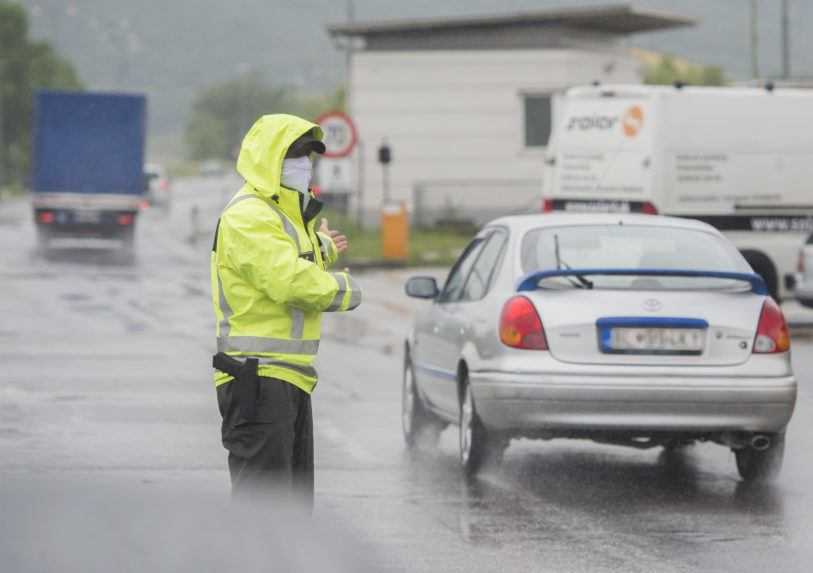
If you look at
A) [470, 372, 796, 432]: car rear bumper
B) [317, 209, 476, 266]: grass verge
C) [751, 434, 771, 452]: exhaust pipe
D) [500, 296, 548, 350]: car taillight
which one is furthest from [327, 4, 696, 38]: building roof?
[470, 372, 796, 432]: car rear bumper

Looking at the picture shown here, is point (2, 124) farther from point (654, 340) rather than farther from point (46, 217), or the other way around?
point (654, 340)

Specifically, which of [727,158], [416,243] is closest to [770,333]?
[727,158]

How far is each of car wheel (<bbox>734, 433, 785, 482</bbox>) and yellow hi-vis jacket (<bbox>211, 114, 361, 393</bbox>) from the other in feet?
13.8

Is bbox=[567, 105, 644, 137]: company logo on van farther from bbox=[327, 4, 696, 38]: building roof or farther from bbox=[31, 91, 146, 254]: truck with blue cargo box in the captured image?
bbox=[327, 4, 696, 38]: building roof

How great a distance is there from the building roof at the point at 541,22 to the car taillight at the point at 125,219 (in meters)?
9.67

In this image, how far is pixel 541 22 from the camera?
162ft

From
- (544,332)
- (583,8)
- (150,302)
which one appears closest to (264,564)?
(544,332)

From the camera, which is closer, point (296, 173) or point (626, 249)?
point (296, 173)

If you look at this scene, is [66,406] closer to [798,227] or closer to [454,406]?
[454,406]

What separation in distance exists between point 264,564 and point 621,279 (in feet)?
24.5

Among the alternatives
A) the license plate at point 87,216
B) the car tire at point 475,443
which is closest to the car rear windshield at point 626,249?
the car tire at point 475,443

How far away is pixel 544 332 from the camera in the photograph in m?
9.78

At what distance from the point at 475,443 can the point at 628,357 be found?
941mm

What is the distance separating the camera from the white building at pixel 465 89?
49.2m
